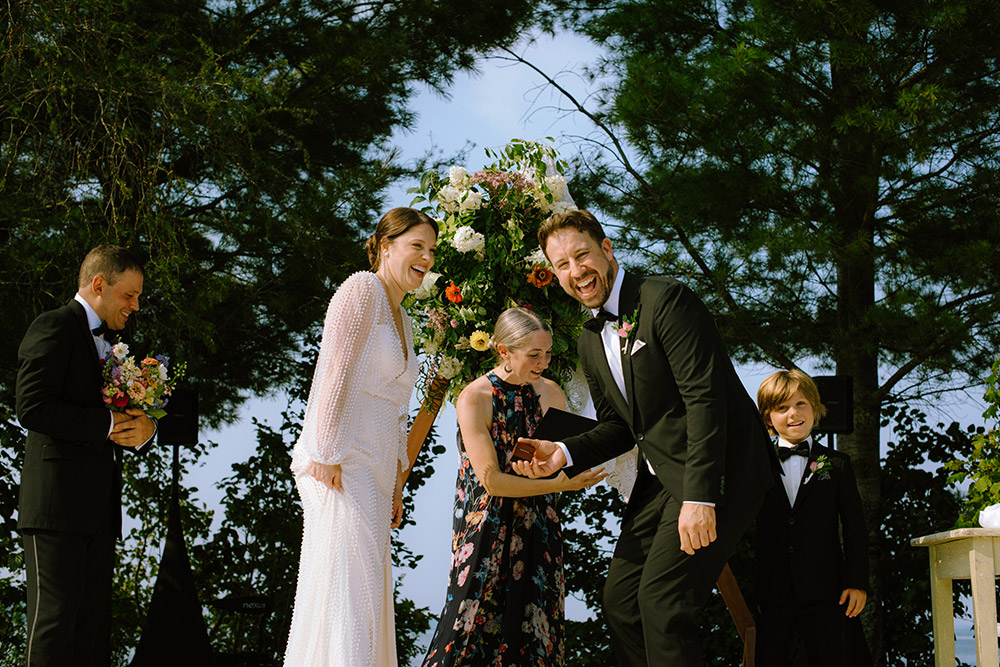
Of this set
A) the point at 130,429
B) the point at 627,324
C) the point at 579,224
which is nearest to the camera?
the point at 627,324

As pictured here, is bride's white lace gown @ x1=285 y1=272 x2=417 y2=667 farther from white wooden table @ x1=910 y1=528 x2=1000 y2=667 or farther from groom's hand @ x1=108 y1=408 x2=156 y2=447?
white wooden table @ x1=910 y1=528 x2=1000 y2=667

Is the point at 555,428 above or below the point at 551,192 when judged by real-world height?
below

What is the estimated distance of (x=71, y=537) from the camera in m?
3.42

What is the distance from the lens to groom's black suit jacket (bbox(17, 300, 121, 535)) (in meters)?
3.38

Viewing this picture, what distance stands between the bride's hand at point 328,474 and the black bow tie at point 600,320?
0.92m

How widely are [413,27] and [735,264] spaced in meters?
2.92

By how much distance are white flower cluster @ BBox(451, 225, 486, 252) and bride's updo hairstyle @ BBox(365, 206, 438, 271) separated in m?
0.36

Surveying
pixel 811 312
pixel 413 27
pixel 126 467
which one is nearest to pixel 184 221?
pixel 126 467

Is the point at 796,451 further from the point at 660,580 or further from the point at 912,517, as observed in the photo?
the point at 912,517

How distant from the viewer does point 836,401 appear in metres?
5.43

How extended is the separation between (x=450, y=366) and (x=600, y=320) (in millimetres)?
1073

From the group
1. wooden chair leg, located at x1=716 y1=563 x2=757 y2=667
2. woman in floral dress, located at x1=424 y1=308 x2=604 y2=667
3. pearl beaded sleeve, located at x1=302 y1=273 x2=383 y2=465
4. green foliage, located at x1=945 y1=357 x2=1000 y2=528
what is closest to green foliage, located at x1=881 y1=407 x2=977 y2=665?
green foliage, located at x1=945 y1=357 x2=1000 y2=528

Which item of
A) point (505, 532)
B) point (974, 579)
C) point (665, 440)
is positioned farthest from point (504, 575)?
point (974, 579)

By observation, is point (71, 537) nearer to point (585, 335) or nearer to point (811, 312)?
point (585, 335)
